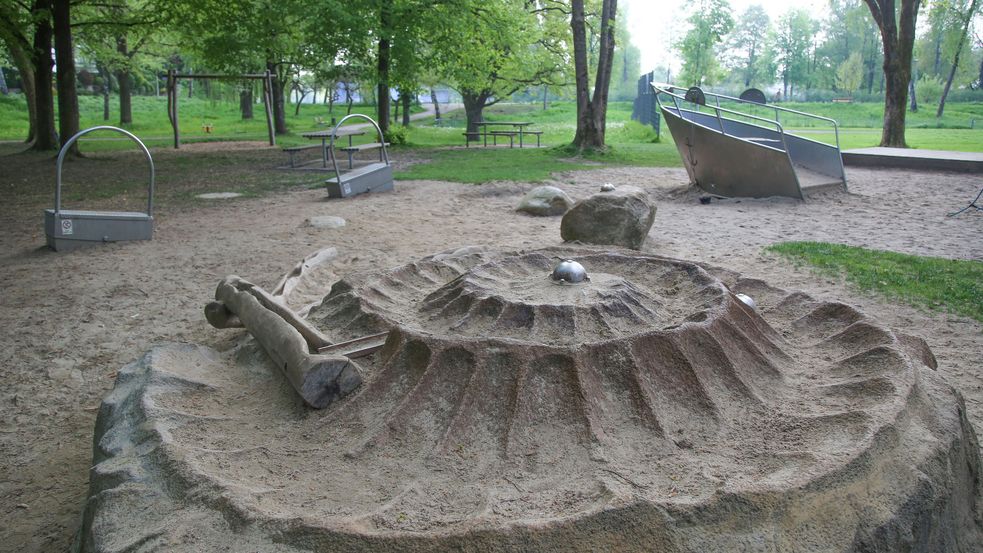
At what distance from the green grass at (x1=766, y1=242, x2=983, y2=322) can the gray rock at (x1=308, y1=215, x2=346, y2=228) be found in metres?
4.90

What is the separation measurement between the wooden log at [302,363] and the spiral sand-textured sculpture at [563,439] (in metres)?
0.07

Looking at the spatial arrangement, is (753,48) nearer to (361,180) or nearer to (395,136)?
(395,136)

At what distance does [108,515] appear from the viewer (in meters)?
2.41

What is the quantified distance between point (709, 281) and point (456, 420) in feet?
5.54

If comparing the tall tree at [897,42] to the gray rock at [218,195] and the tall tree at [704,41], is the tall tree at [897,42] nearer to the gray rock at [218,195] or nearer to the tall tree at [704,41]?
the tall tree at [704,41]

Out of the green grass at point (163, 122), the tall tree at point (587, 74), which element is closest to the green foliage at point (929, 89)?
the tall tree at point (587, 74)

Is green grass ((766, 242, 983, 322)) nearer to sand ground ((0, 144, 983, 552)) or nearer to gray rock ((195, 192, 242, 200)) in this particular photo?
sand ground ((0, 144, 983, 552))

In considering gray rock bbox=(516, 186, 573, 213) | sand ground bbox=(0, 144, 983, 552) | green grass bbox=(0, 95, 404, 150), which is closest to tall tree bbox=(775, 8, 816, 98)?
green grass bbox=(0, 95, 404, 150)

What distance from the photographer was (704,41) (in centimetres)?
2847

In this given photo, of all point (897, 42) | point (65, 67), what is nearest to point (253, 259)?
point (65, 67)

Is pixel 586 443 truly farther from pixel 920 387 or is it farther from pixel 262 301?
pixel 262 301

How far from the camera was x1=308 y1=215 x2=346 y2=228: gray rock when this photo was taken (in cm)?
862

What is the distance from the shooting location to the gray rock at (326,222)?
8617mm

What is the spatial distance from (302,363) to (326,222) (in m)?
5.78
